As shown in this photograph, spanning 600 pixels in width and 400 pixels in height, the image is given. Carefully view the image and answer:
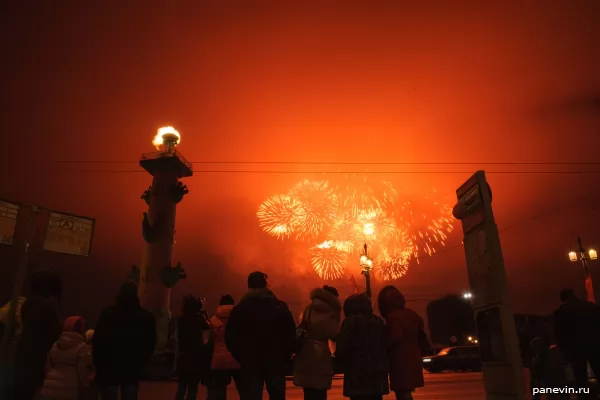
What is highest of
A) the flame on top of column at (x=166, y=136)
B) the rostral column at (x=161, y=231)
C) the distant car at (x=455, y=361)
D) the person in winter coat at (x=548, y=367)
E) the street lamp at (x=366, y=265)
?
the flame on top of column at (x=166, y=136)

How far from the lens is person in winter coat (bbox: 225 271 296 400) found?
4855 mm

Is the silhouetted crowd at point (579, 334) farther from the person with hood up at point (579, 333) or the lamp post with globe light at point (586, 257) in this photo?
the lamp post with globe light at point (586, 257)

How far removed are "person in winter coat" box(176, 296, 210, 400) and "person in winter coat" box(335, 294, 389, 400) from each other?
2452 millimetres

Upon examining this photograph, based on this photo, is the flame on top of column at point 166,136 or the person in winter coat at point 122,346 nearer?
the person in winter coat at point 122,346

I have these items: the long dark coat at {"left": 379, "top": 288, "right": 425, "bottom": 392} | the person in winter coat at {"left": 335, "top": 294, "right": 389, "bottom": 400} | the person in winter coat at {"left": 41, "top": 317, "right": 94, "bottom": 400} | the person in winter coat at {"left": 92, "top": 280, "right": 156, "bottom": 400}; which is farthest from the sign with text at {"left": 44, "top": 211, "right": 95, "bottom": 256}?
the long dark coat at {"left": 379, "top": 288, "right": 425, "bottom": 392}

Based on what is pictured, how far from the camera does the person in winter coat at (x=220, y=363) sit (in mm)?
5934

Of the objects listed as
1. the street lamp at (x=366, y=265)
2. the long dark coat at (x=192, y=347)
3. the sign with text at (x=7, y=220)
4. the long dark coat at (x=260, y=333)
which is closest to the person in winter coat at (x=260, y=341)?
the long dark coat at (x=260, y=333)

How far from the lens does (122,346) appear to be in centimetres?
484

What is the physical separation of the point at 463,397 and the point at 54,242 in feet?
32.5

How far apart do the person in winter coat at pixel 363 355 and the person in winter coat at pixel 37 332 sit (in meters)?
3.47

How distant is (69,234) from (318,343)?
22.0 feet

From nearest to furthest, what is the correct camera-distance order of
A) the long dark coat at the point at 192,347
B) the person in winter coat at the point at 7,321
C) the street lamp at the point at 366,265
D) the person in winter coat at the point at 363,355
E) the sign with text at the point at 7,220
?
the person in winter coat at the point at 363,355, the person in winter coat at the point at 7,321, the long dark coat at the point at 192,347, the sign with text at the point at 7,220, the street lamp at the point at 366,265

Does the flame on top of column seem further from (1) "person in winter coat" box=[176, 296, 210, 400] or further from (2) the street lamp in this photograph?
(1) "person in winter coat" box=[176, 296, 210, 400]

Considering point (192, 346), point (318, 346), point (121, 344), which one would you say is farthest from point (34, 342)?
point (318, 346)
